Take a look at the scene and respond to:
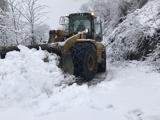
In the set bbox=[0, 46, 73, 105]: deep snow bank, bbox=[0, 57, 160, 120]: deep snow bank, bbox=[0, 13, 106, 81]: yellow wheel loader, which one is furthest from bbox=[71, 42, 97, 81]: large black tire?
bbox=[0, 57, 160, 120]: deep snow bank

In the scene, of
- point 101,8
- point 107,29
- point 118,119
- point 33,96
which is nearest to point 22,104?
point 33,96

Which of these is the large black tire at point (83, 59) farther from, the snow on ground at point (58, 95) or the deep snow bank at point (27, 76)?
the deep snow bank at point (27, 76)

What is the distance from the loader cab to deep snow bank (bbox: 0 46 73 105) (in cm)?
376

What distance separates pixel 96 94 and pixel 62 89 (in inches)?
33.7

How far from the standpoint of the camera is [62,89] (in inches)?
397

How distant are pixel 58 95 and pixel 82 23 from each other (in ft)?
21.8

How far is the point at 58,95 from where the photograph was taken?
9.38m

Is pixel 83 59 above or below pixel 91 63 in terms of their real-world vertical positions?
above

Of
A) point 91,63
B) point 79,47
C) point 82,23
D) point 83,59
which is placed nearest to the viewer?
point 83,59

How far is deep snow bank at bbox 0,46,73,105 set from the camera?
936cm

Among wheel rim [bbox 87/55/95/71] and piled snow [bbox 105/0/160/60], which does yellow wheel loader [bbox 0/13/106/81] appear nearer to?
wheel rim [bbox 87/55/95/71]

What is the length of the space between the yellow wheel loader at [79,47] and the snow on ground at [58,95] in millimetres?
693

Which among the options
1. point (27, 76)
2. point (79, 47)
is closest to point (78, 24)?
point (79, 47)

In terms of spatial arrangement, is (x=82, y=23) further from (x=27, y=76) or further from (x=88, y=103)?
(x=88, y=103)
